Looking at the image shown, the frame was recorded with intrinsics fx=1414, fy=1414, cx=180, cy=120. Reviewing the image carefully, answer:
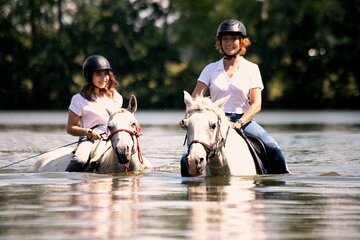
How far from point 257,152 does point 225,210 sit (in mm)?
3763

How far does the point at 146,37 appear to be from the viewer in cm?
8581

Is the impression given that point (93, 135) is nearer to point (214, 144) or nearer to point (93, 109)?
point (93, 109)

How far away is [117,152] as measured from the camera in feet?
56.4

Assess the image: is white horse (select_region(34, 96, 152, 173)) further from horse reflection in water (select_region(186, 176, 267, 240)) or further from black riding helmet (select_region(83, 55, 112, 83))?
horse reflection in water (select_region(186, 176, 267, 240))

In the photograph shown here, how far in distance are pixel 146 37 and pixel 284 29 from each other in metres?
9.24

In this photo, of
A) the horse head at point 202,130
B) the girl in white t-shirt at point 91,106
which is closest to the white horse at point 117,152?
the girl in white t-shirt at point 91,106

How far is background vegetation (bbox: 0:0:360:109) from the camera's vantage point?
76875 millimetres

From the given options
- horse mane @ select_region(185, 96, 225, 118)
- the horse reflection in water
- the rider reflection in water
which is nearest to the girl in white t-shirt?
the horse reflection in water

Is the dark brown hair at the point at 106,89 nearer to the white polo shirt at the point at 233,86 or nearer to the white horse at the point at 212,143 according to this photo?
the white polo shirt at the point at 233,86

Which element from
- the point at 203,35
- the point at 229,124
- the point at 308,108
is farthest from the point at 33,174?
the point at 203,35

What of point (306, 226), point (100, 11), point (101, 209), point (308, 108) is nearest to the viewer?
point (306, 226)

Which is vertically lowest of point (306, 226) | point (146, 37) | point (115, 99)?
point (306, 226)

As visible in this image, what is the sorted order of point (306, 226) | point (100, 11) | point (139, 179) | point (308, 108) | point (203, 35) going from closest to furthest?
1. point (306, 226)
2. point (139, 179)
3. point (308, 108)
4. point (100, 11)
5. point (203, 35)

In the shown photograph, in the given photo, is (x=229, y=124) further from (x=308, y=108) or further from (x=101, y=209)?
(x=308, y=108)
